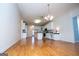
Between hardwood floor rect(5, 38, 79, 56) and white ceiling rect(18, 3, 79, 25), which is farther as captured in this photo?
white ceiling rect(18, 3, 79, 25)

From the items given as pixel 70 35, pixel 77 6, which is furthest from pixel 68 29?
pixel 77 6

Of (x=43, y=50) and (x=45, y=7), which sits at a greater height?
(x=45, y=7)

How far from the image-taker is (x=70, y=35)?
6.46m

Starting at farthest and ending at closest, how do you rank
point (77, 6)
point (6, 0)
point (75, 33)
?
point (75, 33) < point (77, 6) < point (6, 0)

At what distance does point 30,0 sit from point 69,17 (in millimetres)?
5101

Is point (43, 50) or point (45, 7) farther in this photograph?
point (45, 7)

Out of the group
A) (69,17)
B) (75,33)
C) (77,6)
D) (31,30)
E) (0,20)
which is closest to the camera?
(0,20)

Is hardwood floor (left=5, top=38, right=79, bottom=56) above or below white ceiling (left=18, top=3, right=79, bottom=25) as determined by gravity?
below

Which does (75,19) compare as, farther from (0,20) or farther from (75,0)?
(0,20)

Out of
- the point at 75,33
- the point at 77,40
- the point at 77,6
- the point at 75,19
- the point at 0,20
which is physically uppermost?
the point at 77,6

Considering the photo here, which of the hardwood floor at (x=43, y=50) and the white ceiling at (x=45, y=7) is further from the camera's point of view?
the white ceiling at (x=45, y=7)

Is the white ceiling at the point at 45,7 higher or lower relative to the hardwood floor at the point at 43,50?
higher

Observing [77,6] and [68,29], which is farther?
[68,29]

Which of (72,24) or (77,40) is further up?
(72,24)
